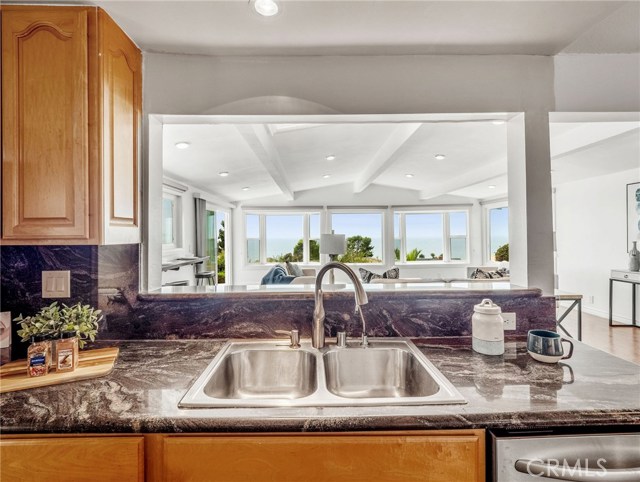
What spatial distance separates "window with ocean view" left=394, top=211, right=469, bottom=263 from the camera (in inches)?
318

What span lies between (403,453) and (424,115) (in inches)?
56.7

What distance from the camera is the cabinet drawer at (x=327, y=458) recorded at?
0.88 metres

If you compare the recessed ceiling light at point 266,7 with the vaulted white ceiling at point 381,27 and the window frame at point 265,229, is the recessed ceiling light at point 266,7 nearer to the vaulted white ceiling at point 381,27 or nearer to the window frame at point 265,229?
the vaulted white ceiling at point 381,27

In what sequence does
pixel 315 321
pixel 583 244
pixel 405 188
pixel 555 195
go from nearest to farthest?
pixel 315 321 → pixel 583 244 → pixel 555 195 → pixel 405 188

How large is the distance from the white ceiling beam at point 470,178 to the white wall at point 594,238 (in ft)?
6.00

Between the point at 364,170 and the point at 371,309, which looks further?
the point at 364,170

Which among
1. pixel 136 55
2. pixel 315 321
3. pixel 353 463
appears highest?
pixel 136 55

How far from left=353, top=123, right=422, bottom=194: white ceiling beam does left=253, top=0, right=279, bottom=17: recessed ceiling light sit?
6.48ft

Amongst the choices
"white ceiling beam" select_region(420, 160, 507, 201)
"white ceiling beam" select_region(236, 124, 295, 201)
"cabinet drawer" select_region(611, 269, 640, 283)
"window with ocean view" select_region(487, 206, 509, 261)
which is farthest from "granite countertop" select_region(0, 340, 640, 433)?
"window with ocean view" select_region(487, 206, 509, 261)

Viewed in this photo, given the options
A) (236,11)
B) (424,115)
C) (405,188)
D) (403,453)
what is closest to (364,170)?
(405,188)

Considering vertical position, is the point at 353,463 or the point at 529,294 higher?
the point at 529,294

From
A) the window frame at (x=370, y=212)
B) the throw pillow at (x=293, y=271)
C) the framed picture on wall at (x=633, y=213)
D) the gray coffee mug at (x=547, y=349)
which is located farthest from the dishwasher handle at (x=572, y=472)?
the window frame at (x=370, y=212)

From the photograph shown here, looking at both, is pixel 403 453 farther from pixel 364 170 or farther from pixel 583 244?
pixel 583 244

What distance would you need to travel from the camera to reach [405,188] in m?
7.91
